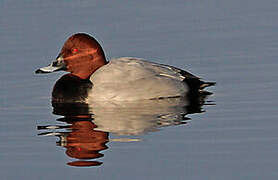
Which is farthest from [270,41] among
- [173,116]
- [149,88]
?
[173,116]

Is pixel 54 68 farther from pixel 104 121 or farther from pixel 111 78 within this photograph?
pixel 104 121

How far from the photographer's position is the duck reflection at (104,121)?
8.80 meters

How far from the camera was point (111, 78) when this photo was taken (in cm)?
1088

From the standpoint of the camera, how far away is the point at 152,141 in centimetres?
882

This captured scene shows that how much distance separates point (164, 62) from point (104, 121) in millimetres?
2897

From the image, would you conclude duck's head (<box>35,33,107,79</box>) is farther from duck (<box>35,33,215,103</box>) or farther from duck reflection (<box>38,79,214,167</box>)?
duck reflection (<box>38,79,214,167</box>)

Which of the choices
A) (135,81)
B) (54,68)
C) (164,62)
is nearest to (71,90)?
(54,68)

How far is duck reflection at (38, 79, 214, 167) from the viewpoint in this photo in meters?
8.80

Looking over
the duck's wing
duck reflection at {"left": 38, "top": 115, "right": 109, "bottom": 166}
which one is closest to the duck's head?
the duck's wing

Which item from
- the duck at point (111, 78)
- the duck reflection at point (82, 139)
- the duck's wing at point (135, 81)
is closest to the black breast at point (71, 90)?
the duck at point (111, 78)

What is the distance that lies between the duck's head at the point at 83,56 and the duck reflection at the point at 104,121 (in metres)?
0.56

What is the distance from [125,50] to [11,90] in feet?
7.29

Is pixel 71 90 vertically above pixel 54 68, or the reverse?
pixel 54 68

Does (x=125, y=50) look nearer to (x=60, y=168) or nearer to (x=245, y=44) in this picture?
(x=245, y=44)
